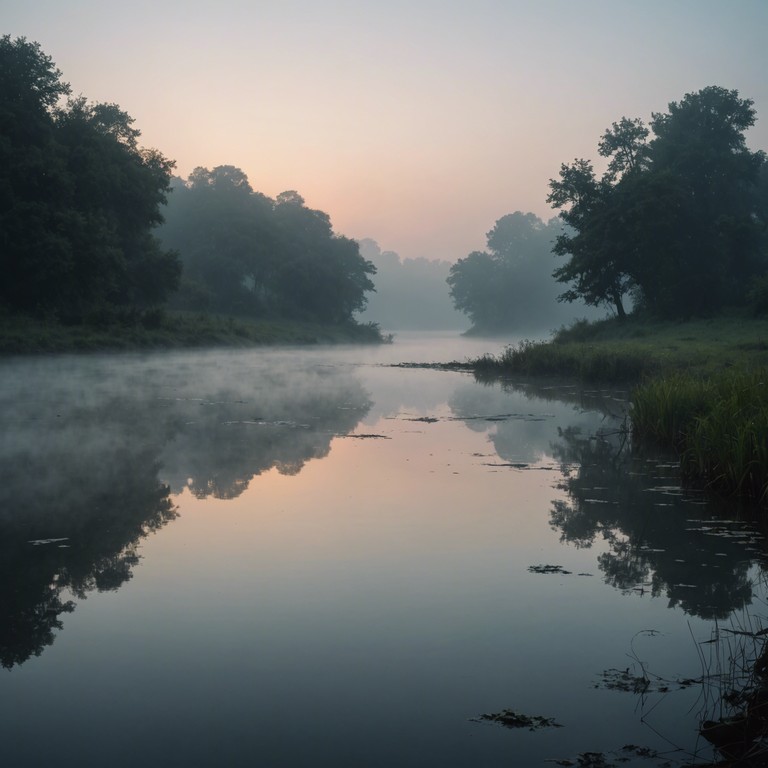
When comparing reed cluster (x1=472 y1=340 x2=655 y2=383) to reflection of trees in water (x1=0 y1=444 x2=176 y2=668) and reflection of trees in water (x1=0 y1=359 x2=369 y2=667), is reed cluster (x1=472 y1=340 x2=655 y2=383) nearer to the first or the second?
reflection of trees in water (x1=0 y1=359 x2=369 y2=667)

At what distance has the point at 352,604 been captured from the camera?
6.19 metres

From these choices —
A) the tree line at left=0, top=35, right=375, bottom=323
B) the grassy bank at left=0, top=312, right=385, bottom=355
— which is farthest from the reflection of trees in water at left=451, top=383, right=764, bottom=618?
the tree line at left=0, top=35, right=375, bottom=323

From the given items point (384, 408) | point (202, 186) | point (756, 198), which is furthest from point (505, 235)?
point (384, 408)

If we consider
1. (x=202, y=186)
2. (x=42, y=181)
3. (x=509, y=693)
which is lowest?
(x=509, y=693)

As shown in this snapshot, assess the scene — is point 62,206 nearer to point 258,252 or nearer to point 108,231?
point 108,231

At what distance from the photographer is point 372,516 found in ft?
30.3

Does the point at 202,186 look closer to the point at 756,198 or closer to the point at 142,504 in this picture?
the point at 756,198

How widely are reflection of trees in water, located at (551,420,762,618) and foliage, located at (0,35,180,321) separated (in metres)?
35.5

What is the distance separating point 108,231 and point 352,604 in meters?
44.3

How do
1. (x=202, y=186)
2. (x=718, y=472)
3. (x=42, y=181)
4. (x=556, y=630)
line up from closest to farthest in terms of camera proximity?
(x=556, y=630) → (x=718, y=472) → (x=42, y=181) → (x=202, y=186)

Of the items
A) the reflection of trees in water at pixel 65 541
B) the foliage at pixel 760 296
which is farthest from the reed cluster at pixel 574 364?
the reflection of trees in water at pixel 65 541

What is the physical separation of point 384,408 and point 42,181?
29.7 m

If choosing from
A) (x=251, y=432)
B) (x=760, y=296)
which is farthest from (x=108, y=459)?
(x=760, y=296)

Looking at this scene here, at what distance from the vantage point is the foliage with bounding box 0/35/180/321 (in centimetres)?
4166
